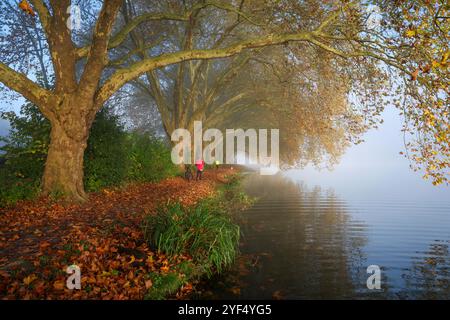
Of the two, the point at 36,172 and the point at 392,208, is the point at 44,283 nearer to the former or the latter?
the point at 36,172

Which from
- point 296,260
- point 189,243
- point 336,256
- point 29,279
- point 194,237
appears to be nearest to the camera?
point 29,279

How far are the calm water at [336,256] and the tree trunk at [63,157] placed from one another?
20.6ft

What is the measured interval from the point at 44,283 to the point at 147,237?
3104 mm

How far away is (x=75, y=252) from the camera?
673 cm

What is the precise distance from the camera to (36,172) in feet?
41.9

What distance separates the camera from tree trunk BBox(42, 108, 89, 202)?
36.6 feet

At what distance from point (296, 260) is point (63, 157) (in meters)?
8.29

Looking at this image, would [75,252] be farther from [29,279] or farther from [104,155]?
[104,155]

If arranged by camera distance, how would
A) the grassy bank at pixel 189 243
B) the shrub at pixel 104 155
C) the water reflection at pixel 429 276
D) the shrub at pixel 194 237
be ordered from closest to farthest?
the water reflection at pixel 429 276 < the grassy bank at pixel 189 243 < the shrub at pixel 194 237 < the shrub at pixel 104 155

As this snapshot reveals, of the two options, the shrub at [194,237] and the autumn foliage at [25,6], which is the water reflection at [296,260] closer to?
the shrub at [194,237]

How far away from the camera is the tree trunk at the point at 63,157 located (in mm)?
11156

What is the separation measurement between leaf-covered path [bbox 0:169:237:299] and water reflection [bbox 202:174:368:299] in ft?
5.05

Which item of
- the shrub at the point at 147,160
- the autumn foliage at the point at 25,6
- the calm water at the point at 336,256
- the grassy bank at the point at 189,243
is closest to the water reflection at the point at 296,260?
the calm water at the point at 336,256

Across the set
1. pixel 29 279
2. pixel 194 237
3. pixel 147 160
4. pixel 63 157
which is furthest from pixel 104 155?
pixel 29 279
